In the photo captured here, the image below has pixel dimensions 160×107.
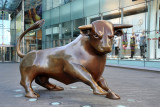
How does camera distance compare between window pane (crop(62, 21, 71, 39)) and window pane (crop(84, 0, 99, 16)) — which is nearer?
window pane (crop(84, 0, 99, 16))

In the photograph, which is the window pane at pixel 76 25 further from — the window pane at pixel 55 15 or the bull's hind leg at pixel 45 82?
the bull's hind leg at pixel 45 82

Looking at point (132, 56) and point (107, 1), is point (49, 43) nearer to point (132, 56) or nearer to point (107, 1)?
point (107, 1)

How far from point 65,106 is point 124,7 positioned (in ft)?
44.5

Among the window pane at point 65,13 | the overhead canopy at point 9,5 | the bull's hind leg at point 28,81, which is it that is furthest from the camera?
the window pane at point 65,13

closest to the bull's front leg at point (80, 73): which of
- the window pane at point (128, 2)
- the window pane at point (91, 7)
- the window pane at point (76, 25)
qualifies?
the window pane at point (128, 2)

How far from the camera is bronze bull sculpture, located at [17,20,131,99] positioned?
2.92m

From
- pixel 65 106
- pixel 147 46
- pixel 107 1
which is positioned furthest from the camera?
pixel 107 1

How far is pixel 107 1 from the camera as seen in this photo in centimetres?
1619

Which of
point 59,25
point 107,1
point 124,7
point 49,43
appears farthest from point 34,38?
point 124,7

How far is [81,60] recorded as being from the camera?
129 inches

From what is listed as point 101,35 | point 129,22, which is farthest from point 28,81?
point 129,22

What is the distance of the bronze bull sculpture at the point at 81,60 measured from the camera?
2918 mm

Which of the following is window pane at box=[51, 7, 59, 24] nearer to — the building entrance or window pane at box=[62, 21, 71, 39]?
window pane at box=[62, 21, 71, 39]

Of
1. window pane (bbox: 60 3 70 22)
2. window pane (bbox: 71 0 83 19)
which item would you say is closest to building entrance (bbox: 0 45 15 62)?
window pane (bbox: 60 3 70 22)
